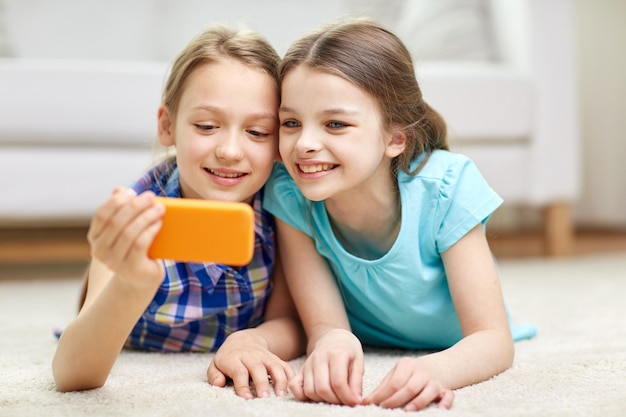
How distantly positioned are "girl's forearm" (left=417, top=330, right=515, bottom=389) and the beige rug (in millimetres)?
12

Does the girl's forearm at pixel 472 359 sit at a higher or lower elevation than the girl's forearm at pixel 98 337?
lower

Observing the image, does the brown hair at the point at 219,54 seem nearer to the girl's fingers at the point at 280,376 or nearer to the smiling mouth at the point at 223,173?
the smiling mouth at the point at 223,173

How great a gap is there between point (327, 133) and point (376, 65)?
94mm

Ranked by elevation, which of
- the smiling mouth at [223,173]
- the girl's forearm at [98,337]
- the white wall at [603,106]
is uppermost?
the smiling mouth at [223,173]

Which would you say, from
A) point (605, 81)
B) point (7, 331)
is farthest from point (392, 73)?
point (605, 81)

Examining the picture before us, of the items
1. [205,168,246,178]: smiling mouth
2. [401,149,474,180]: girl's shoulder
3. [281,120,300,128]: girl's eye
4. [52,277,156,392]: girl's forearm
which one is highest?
[281,120,300,128]: girl's eye

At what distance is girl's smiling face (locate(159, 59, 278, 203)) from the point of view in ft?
2.88

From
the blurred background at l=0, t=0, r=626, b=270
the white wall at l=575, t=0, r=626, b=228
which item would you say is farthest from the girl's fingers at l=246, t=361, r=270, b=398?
the white wall at l=575, t=0, r=626, b=228

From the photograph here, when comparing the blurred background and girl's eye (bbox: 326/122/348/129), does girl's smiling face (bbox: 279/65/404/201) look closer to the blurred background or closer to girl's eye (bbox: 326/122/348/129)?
girl's eye (bbox: 326/122/348/129)

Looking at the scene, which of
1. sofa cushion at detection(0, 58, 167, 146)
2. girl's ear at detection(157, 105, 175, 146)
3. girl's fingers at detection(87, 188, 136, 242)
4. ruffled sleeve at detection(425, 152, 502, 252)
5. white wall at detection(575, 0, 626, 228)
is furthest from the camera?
white wall at detection(575, 0, 626, 228)

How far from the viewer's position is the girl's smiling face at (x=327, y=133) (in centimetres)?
81

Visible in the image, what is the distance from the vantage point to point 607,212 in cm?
267

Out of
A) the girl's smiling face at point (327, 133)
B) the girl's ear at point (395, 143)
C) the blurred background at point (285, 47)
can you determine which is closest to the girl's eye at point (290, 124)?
the girl's smiling face at point (327, 133)

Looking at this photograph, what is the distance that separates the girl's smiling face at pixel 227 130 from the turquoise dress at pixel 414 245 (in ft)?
0.21
